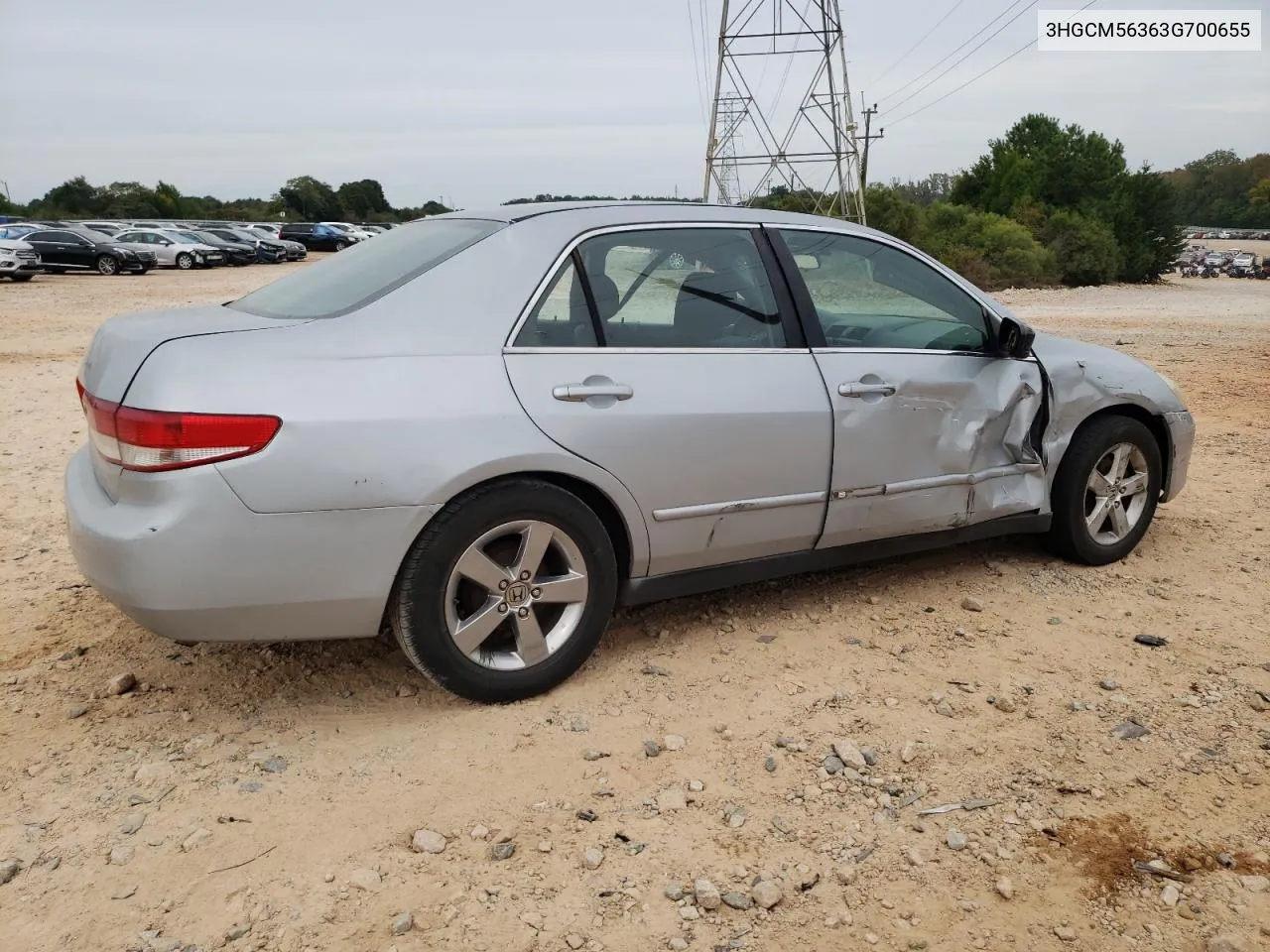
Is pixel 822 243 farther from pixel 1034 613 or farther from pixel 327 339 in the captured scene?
pixel 327 339

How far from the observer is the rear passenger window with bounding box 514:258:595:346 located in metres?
3.41

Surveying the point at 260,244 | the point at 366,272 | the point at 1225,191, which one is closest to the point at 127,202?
the point at 260,244

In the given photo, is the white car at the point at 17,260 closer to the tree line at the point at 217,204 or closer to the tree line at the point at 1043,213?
the tree line at the point at 1043,213

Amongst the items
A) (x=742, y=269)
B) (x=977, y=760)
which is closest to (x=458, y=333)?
(x=742, y=269)

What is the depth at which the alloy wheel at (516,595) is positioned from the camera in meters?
3.29

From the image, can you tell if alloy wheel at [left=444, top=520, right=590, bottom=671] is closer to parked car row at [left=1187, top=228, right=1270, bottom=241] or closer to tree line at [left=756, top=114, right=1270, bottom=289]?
tree line at [left=756, top=114, right=1270, bottom=289]

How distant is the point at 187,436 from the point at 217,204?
104707 mm

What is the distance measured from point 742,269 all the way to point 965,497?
1333 mm

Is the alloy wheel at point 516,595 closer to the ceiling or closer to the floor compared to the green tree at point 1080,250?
closer to the floor

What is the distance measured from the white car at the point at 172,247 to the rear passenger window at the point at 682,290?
36226mm

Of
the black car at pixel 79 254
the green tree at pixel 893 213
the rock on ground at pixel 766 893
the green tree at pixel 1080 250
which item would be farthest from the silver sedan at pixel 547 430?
the green tree at pixel 1080 250

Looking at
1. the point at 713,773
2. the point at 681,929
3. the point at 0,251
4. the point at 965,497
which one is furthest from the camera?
the point at 0,251

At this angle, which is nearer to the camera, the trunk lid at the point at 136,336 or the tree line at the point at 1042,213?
the trunk lid at the point at 136,336

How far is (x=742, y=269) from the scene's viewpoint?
3918 mm
